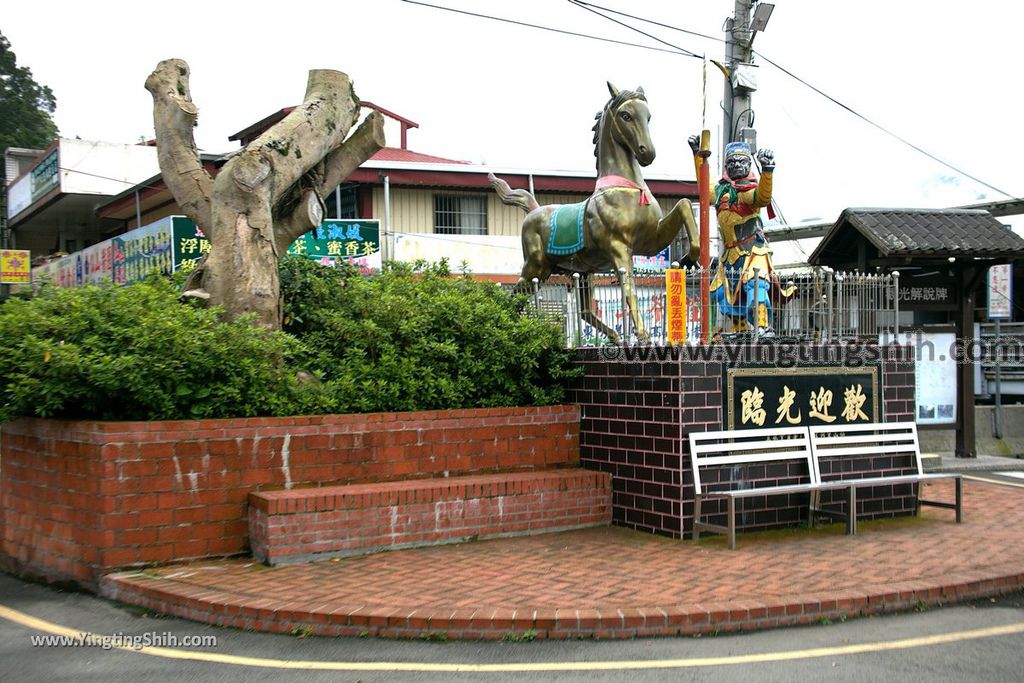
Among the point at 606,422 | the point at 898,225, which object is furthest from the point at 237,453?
the point at 898,225

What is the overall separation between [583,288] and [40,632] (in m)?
6.19

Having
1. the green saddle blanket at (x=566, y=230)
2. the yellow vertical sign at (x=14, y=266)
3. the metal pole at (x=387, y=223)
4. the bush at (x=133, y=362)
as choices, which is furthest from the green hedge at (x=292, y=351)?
the yellow vertical sign at (x=14, y=266)

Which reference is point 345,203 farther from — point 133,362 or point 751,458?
point 751,458

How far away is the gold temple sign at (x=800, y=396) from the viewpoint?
8492mm

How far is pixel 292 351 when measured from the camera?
28.1 feet

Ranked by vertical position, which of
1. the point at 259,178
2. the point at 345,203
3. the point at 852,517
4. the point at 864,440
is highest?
the point at 345,203

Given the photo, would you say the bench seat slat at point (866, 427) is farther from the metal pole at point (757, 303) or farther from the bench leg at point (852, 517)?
the metal pole at point (757, 303)

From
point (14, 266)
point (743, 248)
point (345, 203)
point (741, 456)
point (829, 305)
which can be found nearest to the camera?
point (741, 456)

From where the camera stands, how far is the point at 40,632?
602 centimetres

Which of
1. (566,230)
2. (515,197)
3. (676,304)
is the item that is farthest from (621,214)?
(515,197)

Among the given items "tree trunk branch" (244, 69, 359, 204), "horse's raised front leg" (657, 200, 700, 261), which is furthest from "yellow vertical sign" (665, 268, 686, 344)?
"tree trunk branch" (244, 69, 359, 204)

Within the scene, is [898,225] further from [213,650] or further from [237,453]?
[213,650]

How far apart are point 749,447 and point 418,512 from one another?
3.05 metres

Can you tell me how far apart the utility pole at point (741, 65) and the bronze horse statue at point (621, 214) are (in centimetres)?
232
